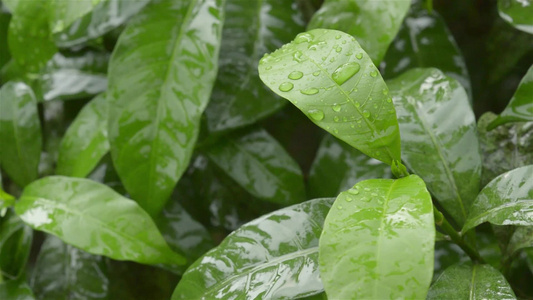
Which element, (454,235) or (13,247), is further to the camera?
(13,247)

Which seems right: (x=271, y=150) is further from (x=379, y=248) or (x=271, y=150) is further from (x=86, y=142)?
(x=379, y=248)

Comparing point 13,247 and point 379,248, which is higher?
point 379,248

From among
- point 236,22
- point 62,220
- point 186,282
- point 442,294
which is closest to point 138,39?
point 236,22

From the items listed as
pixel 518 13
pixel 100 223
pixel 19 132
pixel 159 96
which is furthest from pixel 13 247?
pixel 518 13

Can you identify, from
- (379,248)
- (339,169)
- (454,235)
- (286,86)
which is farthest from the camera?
(339,169)

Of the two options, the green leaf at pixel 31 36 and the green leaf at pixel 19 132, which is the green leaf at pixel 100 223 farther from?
the green leaf at pixel 31 36
